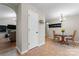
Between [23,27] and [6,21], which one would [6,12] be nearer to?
[6,21]

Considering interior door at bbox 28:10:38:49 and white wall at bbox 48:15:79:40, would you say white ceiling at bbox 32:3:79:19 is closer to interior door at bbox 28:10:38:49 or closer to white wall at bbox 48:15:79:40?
white wall at bbox 48:15:79:40

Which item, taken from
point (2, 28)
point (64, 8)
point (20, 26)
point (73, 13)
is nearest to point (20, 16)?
point (20, 26)

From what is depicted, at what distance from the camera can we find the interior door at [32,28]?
287 centimetres

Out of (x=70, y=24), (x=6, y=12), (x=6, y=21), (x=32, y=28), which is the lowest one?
(x=32, y=28)

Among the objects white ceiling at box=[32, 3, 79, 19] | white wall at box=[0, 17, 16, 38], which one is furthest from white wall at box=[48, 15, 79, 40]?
white wall at box=[0, 17, 16, 38]

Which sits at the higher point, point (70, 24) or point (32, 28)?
point (70, 24)

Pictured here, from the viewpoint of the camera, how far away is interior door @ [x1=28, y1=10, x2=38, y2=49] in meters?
2.87

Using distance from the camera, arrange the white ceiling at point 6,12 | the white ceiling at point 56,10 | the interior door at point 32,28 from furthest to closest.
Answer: the interior door at point 32,28 → the white ceiling at point 6,12 → the white ceiling at point 56,10

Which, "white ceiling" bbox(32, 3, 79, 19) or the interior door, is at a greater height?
"white ceiling" bbox(32, 3, 79, 19)

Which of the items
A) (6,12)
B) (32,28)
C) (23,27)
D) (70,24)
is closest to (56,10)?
(70,24)

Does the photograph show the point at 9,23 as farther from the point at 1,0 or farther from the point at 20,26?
the point at 1,0

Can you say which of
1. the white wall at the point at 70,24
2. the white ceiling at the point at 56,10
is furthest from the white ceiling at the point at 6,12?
the white wall at the point at 70,24

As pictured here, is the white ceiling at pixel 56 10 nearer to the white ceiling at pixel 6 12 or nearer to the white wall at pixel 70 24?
the white wall at pixel 70 24

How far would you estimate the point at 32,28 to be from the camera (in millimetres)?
2904
